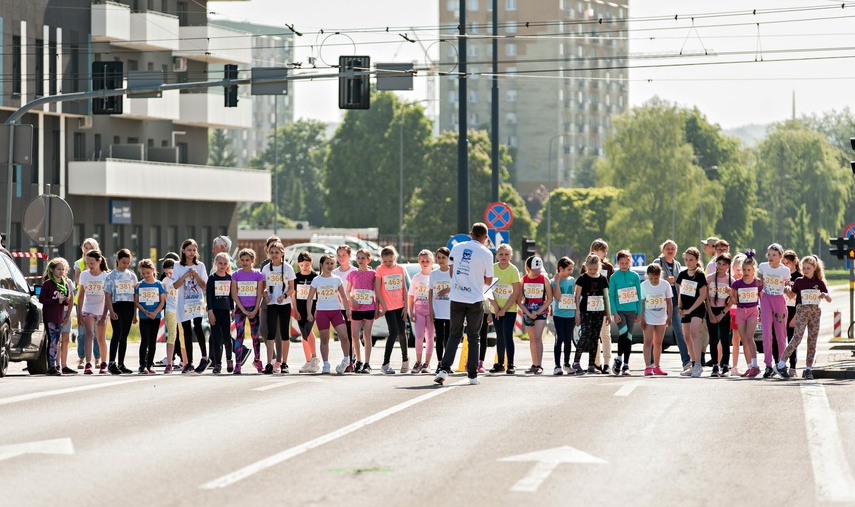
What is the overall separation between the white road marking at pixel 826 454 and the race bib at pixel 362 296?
6.63m

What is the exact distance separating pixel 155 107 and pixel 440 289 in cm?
4482

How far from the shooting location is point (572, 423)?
1423 cm

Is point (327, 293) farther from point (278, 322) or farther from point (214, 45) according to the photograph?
point (214, 45)

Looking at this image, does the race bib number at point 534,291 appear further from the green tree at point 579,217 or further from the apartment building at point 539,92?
the apartment building at point 539,92

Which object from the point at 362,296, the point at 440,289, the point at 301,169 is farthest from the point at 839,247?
the point at 301,169

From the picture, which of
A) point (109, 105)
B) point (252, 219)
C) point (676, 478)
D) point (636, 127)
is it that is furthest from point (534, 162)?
point (676, 478)

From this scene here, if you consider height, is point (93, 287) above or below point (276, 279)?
below

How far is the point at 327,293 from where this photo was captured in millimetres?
21719

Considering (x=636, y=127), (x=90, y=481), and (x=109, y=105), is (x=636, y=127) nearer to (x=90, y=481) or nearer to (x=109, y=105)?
(x=109, y=105)

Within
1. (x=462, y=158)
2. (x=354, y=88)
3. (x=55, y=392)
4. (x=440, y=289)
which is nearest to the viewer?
(x=55, y=392)

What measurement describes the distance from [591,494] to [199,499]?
240 cm

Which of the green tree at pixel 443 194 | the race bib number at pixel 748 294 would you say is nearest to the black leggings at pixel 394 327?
the race bib number at pixel 748 294

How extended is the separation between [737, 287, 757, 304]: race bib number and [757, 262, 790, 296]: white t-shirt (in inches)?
5.8

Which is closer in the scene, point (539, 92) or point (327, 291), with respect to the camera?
point (327, 291)
